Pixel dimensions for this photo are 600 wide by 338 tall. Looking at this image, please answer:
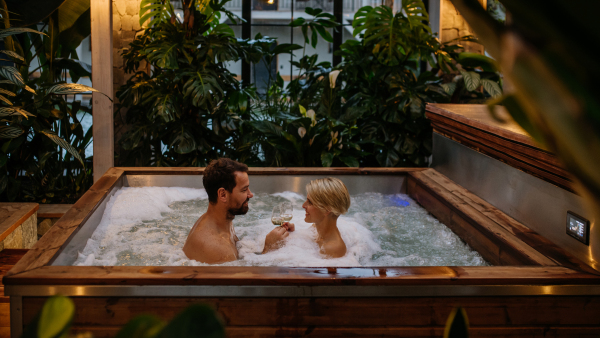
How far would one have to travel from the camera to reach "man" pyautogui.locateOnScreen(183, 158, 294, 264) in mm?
2434

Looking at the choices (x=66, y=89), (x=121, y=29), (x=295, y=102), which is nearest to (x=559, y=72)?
(x=66, y=89)

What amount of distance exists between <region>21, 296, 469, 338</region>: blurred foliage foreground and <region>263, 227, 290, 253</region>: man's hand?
2.24 meters

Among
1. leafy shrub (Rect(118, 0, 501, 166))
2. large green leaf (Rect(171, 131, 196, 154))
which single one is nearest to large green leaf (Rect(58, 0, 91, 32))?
leafy shrub (Rect(118, 0, 501, 166))

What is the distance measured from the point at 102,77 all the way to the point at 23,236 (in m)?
1.34

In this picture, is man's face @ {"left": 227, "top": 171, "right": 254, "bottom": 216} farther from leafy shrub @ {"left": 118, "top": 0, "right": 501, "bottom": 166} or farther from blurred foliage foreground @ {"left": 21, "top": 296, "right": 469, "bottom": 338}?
blurred foliage foreground @ {"left": 21, "top": 296, "right": 469, "bottom": 338}

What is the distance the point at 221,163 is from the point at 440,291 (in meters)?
1.27

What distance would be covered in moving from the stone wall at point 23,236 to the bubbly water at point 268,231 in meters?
0.71

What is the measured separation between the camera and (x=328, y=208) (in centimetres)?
237

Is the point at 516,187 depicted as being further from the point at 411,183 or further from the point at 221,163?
the point at 221,163

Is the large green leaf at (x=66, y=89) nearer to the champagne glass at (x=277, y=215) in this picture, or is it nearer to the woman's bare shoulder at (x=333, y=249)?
the champagne glass at (x=277, y=215)

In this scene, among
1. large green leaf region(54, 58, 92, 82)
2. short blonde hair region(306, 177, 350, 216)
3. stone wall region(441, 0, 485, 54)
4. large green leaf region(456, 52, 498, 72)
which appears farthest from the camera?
stone wall region(441, 0, 485, 54)

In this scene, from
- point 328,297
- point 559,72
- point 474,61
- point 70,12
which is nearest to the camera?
point 559,72

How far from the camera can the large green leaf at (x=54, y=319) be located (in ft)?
1.00

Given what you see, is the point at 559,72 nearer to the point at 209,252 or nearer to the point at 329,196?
the point at 329,196
